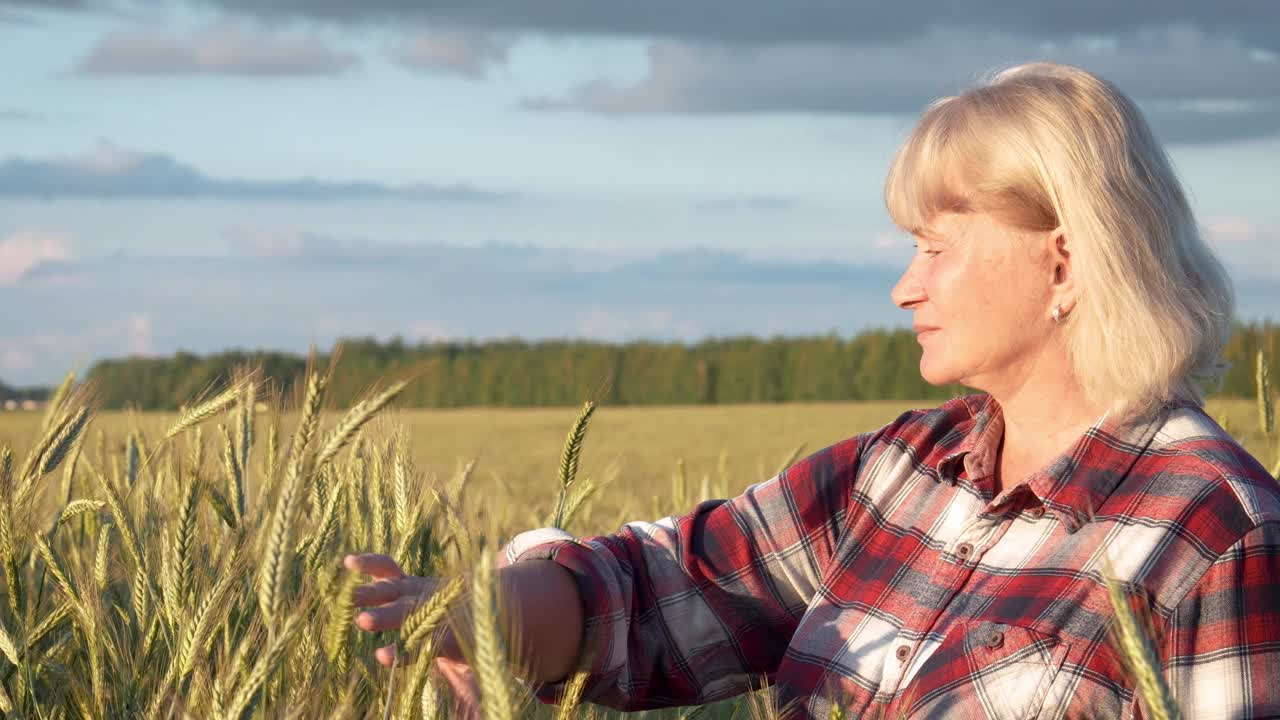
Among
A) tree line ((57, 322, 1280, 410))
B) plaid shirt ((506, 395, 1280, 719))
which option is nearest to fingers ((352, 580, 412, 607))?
plaid shirt ((506, 395, 1280, 719))

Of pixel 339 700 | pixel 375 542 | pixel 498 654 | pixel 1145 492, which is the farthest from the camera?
pixel 375 542

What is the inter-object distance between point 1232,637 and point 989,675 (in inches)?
13.6

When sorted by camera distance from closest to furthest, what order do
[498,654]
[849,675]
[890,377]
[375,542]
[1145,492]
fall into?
1. [498,654]
2. [1145,492]
3. [849,675]
4. [375,542]
5. [890,377]

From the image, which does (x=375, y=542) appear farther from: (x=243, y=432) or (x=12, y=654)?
(x=12, y=654)

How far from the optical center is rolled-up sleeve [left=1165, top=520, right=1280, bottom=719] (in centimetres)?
176

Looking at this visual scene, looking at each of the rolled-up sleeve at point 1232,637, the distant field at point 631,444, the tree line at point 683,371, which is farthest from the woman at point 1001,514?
the tree line at point 683,371

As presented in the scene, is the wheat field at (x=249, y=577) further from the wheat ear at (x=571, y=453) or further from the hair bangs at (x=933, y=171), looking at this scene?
the hair bangs at (x=933, y=171)

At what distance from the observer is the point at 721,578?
7.51ft

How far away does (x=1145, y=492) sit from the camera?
196 cm

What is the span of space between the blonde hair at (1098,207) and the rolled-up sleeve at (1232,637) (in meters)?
0.33

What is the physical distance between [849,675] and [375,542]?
93 centimetres

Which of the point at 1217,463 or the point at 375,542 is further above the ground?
the point at 1217,463

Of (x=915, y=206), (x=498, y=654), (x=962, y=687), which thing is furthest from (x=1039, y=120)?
(x=498, y=654)

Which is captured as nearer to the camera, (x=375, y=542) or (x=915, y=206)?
(x=915, y=206)
